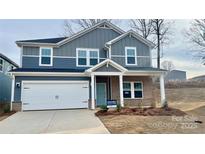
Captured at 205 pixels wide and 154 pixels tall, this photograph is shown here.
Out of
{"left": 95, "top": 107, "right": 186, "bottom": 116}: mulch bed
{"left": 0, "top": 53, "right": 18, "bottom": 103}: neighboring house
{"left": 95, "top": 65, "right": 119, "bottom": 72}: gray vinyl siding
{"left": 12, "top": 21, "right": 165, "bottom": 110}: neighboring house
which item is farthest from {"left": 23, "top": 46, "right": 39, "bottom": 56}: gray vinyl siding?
{"left": 95, "top": 107, "right": 186, "bottom": 116}: mulch bed

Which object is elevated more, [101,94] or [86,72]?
[86,72]

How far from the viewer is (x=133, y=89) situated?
52.4 ft

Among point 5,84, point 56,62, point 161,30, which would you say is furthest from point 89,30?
point 161,30

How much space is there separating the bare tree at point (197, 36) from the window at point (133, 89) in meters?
13.9

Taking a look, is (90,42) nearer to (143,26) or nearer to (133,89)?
(133,89)

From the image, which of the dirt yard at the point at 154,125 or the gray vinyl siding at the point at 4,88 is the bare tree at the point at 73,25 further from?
the dirt yard at the point at 154,125

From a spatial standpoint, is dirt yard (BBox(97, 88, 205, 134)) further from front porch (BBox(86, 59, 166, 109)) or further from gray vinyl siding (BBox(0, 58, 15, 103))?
gray vinyl siding (BBox(0, 58, 15, 103))

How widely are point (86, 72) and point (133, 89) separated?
4.56 m

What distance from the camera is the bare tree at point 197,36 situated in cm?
2508

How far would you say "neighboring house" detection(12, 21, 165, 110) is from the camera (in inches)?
547

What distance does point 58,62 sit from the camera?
50.8 feet

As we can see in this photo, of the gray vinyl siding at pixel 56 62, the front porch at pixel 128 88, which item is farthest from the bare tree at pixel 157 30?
the gray vinyl siding at pixel 56 62
